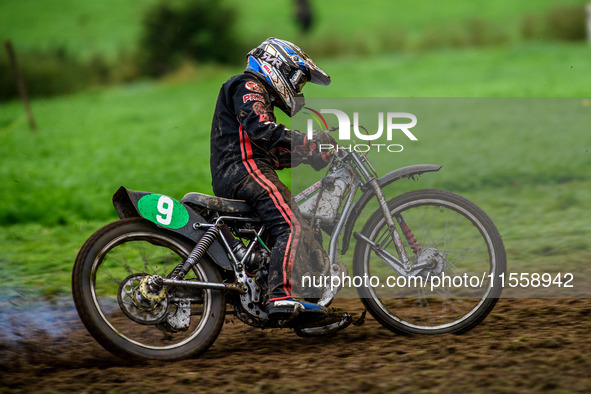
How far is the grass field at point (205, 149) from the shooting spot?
8102 millimetres

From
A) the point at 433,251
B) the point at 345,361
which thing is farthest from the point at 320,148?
the point at 345,361

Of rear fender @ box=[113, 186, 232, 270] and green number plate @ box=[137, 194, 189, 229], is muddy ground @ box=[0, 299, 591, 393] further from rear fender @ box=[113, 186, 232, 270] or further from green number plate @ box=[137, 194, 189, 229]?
green number plate @ box=[137, 194, 189, 229]

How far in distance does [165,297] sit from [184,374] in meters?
0.51

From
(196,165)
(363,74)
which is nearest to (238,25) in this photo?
(363,74)

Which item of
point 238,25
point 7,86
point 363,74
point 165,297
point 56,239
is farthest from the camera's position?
point 238,25

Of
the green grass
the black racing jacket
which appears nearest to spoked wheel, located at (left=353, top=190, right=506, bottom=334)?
the black racing jacket

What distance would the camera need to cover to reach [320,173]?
17.1 ft

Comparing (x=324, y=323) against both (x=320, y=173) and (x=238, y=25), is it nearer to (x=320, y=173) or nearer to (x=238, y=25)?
(x=320, y=173)

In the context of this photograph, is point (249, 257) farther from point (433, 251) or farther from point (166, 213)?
point (433, 251)

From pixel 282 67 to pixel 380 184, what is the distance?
0.99 m

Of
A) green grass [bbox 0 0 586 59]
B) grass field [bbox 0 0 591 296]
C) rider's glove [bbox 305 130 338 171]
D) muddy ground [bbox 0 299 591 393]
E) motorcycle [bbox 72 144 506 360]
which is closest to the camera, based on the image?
muddy ground [bbox 0 299 591 393]

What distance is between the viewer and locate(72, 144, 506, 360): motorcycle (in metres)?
4.40

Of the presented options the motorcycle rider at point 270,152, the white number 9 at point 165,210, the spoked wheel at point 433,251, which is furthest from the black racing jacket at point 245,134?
the spoked wheel at point 433,251

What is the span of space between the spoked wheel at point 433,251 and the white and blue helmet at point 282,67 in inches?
38.5
